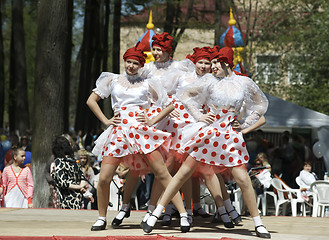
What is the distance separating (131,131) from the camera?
24.6 feet

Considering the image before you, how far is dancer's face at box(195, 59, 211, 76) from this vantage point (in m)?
8.33

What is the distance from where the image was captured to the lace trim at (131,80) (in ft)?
25.2

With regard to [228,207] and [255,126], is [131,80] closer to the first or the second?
[255,126]

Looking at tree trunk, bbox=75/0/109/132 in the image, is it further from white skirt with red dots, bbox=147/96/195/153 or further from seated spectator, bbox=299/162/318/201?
white skirt with red dots, bbox=147/96/195/153

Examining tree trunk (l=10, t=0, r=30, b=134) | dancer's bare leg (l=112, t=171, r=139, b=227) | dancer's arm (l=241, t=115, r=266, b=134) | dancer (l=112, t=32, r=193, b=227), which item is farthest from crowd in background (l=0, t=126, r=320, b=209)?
tree trunk (l=10, t=0, r=30, b=134)

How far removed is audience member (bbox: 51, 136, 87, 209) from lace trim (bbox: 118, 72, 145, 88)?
2647mm

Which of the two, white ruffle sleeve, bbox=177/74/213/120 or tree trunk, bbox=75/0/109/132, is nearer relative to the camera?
white ruffle sleeve, bbox=177/74/213/120

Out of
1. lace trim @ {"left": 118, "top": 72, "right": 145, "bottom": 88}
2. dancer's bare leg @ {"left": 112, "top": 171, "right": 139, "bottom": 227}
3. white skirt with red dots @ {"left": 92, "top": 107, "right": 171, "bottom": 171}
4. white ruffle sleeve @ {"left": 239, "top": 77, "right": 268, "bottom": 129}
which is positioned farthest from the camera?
dancer's bare leg @ {"left": 112, "top": 171, "right": 139, "bottom": 227}

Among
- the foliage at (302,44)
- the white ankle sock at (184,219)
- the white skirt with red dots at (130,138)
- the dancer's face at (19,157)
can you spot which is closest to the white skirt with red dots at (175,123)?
the white skirt with red dots at (130,138)

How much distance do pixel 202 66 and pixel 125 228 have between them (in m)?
2.16

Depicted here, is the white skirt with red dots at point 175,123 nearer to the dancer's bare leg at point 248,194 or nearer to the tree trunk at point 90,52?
the dancer's bare leg at point 248,194

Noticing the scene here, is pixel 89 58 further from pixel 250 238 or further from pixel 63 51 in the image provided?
pixel 250 238

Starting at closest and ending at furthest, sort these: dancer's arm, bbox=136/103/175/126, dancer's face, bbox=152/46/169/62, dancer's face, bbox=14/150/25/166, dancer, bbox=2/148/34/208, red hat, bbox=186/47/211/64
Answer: dancer's arm, bbox=136/103/175/126 → red hat, bbox=186/47/211/64 → dancer's face, bbox=152/46/169/62 → dancer's face, bbox=14/150/25/166 → dancer, bbox=2/148/34/208

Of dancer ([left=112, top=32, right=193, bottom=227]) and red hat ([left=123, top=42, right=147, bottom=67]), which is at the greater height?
red hat ([left=123, top=42, right=147, bottom=67])
